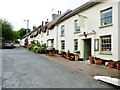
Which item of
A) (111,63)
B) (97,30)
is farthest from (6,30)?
(111,63)

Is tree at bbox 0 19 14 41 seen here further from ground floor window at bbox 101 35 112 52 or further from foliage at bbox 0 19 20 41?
ground floor window at bbox 101 35 112 52

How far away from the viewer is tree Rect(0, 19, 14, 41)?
168 ft

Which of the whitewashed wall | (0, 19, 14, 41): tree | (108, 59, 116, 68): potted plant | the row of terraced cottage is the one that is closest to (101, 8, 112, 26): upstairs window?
the row of terraced cottage

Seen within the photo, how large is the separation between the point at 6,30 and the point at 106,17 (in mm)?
38210

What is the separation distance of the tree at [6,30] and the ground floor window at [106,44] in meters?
37.4

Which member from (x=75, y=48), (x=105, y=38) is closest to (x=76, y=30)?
(x=75, y=48)

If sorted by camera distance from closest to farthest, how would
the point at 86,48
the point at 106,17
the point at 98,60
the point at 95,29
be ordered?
the point at 106,17 → the point at 98,60 → the point at 95,29 → the point at 86,48

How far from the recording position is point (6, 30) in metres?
51.4

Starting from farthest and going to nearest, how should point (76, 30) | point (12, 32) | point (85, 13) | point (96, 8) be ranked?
point (12, 32) → point (76, 30) → point (85, 13) → point (96, 8)

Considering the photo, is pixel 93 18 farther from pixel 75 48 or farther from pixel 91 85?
pixel 91 85

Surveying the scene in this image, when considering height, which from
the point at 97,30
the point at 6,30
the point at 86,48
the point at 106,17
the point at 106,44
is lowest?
the point at 86,48

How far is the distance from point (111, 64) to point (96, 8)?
18.6 feet

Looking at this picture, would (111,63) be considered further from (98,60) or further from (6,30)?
(6,30)

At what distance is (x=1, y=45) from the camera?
50312 mm
